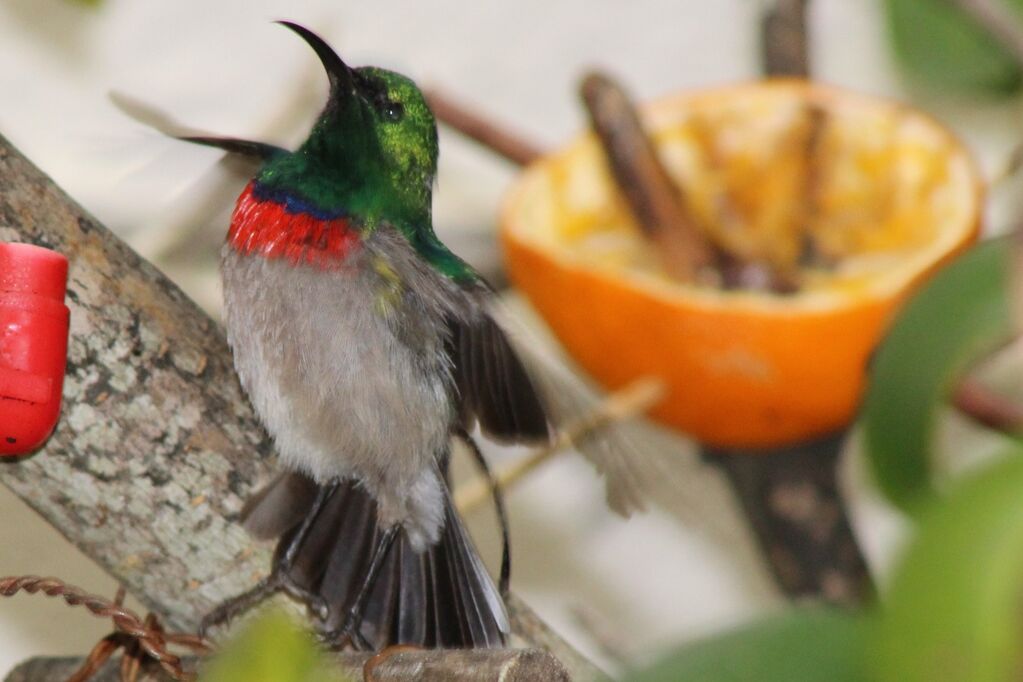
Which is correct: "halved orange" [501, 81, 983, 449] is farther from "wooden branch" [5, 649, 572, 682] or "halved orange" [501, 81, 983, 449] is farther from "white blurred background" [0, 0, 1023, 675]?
"wooden branch" [5, 649, 572, 682]

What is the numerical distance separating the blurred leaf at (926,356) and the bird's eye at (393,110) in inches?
13.4

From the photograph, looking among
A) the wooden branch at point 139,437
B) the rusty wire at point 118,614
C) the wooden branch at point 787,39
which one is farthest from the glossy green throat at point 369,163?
the wooden branch at point 787,39

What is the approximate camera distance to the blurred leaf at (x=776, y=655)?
2.42 feet

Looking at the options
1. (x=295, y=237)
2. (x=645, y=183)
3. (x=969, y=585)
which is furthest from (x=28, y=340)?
(x=645, y=183)

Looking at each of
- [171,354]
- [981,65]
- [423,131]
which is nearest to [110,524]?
[171,354]

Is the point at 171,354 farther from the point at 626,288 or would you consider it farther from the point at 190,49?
the point at 190,49

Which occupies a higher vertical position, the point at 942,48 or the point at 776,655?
the point at 942,48

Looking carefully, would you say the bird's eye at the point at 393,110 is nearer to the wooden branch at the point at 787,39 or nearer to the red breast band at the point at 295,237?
the red breast band at the point at 295,237

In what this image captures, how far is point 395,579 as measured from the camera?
0.75m

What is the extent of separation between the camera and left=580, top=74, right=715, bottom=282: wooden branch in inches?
40.9

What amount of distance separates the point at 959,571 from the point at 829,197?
91 cm

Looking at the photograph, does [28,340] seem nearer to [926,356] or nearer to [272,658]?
[272,658]

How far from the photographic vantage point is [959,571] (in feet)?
1.35

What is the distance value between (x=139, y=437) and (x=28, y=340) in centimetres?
8
